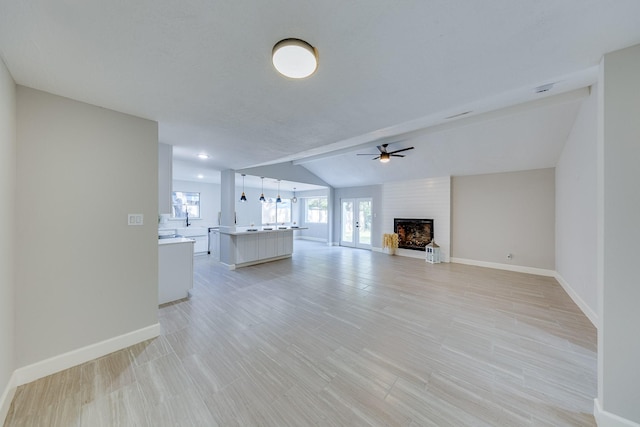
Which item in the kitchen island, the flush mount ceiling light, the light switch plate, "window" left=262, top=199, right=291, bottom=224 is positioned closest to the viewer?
the flush mount ceiling light

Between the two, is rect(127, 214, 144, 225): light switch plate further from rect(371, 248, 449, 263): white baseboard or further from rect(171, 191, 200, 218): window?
rect(371, 248, 449, 263): white baseboard

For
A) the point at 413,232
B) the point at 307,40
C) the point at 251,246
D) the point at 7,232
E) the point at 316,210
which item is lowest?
the point at 251,246

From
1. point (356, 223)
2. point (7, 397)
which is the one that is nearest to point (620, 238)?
point (7, 397)

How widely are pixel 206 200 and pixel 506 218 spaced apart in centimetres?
970

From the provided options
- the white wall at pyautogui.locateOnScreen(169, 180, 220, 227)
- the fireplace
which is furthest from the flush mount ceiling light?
the white wall at pyautogui.locateOnScreen(169, 180, 220, 227)

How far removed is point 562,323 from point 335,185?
24.1 feet

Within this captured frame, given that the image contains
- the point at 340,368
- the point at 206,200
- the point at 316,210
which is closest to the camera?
the point at 340,368

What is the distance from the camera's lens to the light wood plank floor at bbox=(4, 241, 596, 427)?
1.54m

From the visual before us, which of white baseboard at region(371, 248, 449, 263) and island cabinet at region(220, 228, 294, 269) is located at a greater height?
island cabinet at region(220, 228, 294, 269)

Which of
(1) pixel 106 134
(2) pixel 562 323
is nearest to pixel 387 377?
(2) pixel 562 323

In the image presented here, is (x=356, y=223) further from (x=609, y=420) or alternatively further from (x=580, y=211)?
(x=609, y=420)

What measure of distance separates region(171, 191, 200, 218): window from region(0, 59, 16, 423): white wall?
6361 millimetres

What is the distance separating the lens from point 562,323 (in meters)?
2.83

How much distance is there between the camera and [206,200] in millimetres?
8414
